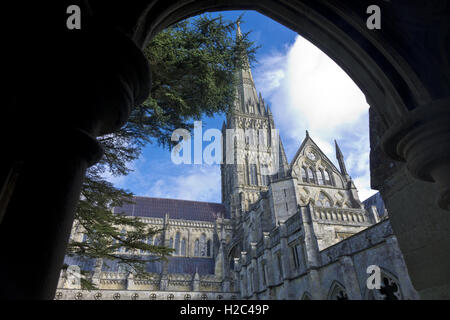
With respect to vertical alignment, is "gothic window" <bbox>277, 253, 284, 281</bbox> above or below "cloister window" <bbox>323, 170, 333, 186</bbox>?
below

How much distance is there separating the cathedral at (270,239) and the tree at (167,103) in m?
0.78

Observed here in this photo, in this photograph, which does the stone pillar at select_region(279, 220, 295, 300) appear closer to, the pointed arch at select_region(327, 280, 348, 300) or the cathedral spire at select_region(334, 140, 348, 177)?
the pointed arch at select_region(327, 280, 348, 300)

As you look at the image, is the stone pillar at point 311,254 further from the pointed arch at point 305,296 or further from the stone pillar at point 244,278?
the stone pillar at point 244,278

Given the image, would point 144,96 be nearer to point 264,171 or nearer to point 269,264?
point 269,264

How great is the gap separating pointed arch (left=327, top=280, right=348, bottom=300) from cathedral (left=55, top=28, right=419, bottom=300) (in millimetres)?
57

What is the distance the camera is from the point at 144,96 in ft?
6.44

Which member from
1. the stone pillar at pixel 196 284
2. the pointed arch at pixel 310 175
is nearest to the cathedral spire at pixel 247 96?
the pointed arch at pixel 310 175

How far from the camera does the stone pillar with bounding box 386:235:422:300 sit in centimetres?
825

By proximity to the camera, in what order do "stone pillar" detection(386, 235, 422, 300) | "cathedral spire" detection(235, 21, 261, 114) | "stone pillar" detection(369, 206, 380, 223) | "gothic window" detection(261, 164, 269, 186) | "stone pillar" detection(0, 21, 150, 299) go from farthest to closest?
"cathedral spire" detection(235, 21, 261, 114) < "gothic window" detection(261, 164, 269, 186) < "stone pillar" detection(369, 206, 380, 223) < "stone pillar" detection(386, 235, 422, 300) < "stone pillar" detection(0, 21, 150, 299)

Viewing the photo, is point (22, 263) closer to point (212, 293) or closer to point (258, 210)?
point (258, 210)

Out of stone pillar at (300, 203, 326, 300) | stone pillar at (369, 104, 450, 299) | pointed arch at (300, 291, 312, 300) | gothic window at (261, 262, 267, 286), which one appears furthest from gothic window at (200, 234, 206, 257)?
stone pillar at (369, 104, 450, 299)

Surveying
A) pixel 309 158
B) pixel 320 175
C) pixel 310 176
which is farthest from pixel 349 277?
pixel 309 158

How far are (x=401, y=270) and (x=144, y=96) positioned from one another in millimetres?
9956

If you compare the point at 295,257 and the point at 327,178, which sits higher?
the point at 327,178
